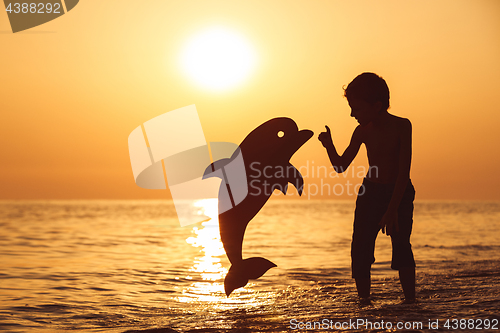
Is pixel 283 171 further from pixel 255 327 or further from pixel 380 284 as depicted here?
pixel 380 284

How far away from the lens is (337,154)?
4.40 m

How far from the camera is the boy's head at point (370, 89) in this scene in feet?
13.6

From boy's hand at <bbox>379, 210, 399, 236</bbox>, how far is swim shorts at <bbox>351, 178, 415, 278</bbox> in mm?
177

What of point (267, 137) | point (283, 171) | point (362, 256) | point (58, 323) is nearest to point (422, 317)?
point (362, 256)

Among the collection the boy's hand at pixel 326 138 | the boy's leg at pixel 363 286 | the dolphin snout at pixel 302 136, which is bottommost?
the boy's leg at pixel 363 286

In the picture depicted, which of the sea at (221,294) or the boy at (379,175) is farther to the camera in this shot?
the boy at (379,175)

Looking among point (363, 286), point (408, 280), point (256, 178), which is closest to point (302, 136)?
point (256, 178)

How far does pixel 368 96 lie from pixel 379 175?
81cm

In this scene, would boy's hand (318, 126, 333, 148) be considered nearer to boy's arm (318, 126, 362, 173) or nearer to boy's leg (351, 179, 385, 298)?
boy's arm (318, 126, 362, 173)

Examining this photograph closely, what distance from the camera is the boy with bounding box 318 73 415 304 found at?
4109 millimetres

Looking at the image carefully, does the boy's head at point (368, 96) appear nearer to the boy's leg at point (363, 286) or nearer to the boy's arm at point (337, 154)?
the boy's arm at point (337, 154)
